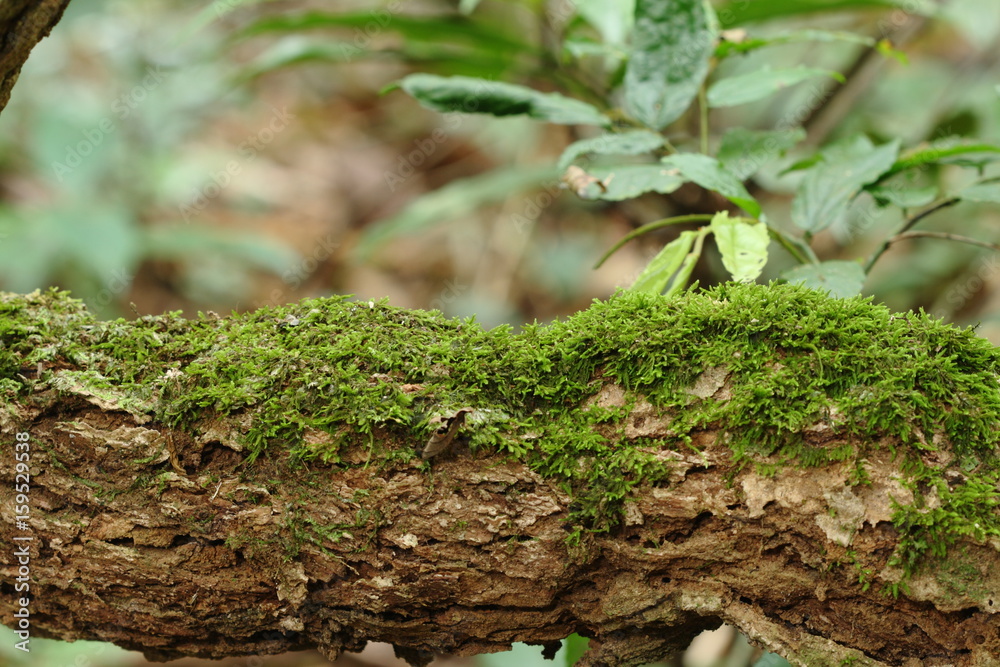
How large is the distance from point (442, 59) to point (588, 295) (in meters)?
2.45

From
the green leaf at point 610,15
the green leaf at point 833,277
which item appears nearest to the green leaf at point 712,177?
the green leaf at point 833,277

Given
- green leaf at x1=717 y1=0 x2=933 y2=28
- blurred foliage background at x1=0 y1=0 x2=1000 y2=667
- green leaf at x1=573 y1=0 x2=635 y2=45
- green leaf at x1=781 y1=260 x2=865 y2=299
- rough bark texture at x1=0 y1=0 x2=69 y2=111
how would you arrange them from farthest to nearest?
blurred foliage background at x1=0 y1=0 x2=1000 y2=667 < green leaf at x1=717 y1=0 x2=933 y2=28 < green leaf at x1=573 y1=0 x2=635 y2=45 < green leaf at x1=781 y1=260 x2=865 y2=299 < rough bark texture at x1=0 y1=0 x2=69 y2=111

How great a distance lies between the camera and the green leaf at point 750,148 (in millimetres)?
1419

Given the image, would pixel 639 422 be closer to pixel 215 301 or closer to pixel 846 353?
pixel 846 353

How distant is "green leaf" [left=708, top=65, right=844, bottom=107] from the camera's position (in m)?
1.49

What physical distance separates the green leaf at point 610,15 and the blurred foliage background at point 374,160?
0.04ft

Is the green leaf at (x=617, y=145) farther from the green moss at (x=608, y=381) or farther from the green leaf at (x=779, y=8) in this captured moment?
the green leaf at (x=779, y=8)

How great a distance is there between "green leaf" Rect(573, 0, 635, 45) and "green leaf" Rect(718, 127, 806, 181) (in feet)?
2.17

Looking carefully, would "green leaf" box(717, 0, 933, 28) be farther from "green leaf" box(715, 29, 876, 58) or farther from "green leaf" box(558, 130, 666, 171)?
"green leaf" box(558, 130, 666, 171)

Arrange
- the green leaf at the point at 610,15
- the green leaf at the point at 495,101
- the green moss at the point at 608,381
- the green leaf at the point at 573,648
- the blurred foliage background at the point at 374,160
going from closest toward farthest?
the green moss at the point at 608,381 < the green leaf at the point at 495,101 < the green leaf at the point at 573,648 < the green leaf at the point at 610,15 < the blurred foliage background at the point at 374,160

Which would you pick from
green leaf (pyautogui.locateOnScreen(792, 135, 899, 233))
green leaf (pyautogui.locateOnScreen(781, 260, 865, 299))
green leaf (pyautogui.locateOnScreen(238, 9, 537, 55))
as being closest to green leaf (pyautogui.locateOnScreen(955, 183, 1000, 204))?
green leaf (pyautogui.locateOnScreen(792, 135, 899, 233))

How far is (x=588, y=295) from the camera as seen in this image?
4.55 metres

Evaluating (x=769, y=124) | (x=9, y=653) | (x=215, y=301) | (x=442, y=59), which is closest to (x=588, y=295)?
(x=769, y=124)

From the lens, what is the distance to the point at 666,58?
4.82 feet
